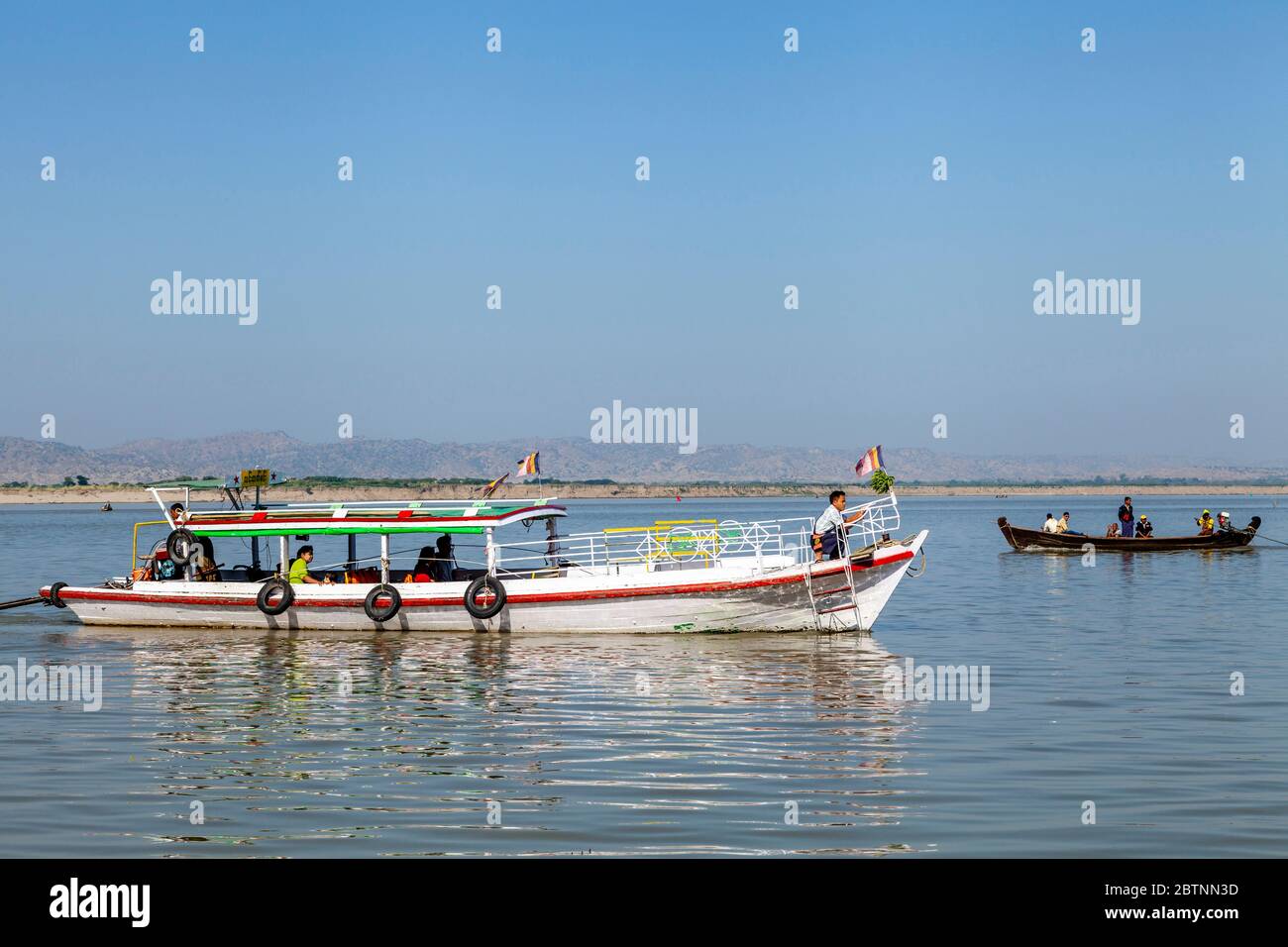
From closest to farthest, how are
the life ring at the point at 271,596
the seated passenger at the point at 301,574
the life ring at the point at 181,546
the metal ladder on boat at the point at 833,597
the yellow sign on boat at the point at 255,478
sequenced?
the metal ladder on boat at the point at 833,597 → the life ring at the point at 271,596 → the seated passenger at the point at 301,574 → the life ring at the point at 181,546 → the yellow sign on boat at the point at 255,478

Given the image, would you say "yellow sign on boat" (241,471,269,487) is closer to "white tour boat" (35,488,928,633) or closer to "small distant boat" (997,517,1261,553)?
"white tour boat" (35,488,928,633)

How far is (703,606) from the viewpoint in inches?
1066

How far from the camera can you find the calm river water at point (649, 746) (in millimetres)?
12352

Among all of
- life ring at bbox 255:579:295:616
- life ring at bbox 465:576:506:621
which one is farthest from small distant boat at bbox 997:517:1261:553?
life ring at bbox 255:579:295:616

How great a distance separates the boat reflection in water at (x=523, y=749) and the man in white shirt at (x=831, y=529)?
1.90m

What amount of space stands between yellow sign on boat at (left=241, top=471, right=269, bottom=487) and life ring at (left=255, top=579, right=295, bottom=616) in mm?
2909

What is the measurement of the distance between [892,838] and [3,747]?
11.5 m

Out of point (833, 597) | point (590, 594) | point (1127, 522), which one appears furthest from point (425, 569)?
point (1127, 522)

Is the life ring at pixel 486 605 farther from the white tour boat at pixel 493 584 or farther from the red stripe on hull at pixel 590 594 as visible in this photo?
the red stripe on hull at pixel 590 594

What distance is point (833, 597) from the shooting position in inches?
1073

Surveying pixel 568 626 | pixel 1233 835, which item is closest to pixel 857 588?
pixel 568 626

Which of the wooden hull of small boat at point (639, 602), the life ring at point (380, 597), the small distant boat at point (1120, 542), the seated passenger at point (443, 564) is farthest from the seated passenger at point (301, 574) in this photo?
the small distant boat at point (1120, 542)
